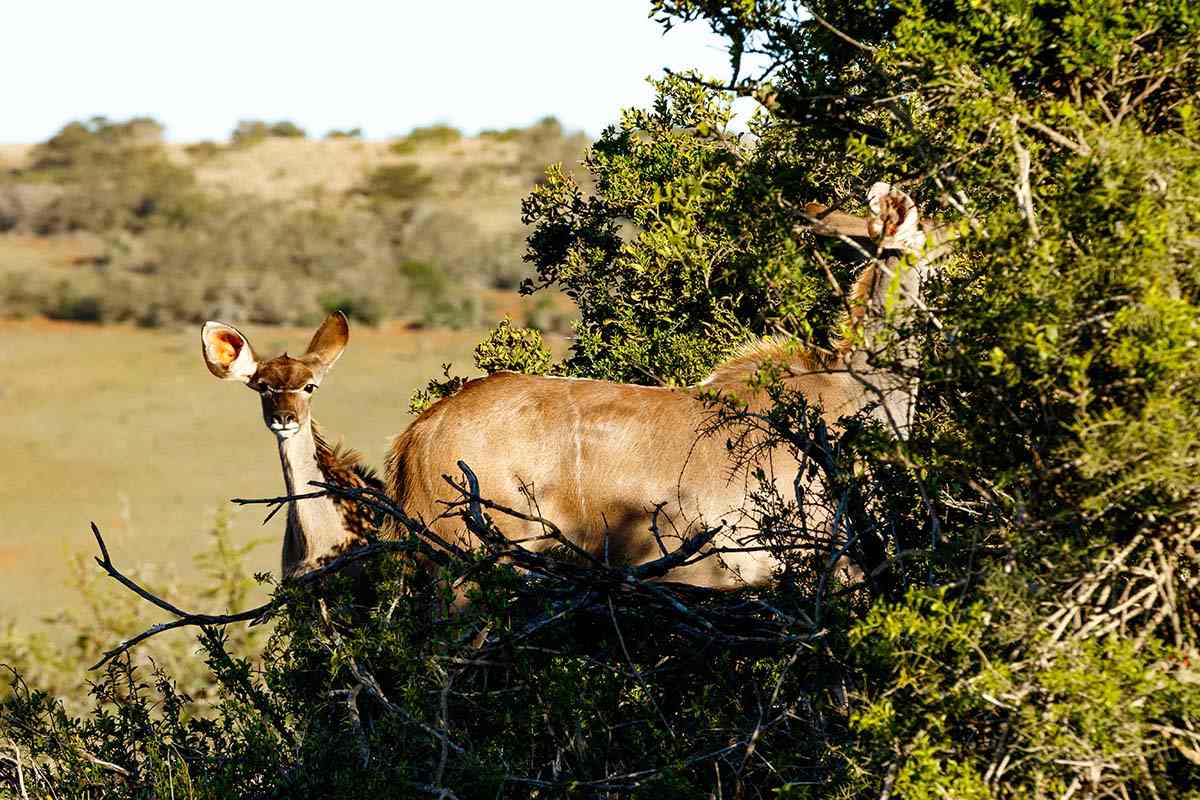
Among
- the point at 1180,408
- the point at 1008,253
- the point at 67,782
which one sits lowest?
the point at 67,782

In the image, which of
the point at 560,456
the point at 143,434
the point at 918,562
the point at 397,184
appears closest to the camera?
the point at 918,562

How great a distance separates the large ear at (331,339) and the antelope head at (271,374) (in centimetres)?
11

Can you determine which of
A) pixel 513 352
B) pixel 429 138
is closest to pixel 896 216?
pixel 513 352

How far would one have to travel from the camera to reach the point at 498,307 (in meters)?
32.9

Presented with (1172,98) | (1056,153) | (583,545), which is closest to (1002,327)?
(1056,153)

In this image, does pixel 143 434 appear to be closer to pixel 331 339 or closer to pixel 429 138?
pixel 331 339

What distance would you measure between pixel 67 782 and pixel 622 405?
2984 millimetres

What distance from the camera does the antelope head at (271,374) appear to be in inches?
249

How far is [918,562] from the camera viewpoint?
3891 millimetres

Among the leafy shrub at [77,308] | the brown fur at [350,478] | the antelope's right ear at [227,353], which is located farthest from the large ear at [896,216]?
the leafy shrub at [77,308]

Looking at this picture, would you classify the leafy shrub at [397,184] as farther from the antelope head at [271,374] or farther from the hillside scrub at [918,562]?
the hillside scrub at [918,562]

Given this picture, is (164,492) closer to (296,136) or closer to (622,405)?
(622,405)

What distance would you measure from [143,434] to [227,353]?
58.2 ft

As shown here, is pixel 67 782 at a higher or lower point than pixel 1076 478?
lower
